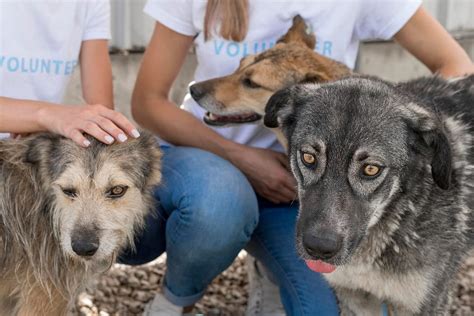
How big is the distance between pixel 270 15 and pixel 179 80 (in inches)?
95.7

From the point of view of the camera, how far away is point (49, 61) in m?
3.88

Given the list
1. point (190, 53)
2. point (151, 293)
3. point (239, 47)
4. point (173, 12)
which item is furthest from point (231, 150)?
point (190, 53)

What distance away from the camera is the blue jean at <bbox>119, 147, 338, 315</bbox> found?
3658mm

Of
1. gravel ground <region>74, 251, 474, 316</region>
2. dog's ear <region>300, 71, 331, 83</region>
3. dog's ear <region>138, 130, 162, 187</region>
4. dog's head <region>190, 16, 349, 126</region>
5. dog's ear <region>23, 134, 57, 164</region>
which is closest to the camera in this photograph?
dog's ear <region>23, 134, 57, 164</region>

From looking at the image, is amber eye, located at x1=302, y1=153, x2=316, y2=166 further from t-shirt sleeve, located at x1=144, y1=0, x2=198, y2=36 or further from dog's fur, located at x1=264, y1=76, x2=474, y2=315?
t-shirt sleeve, located at x1=144, y1=0, x2=198, y2=36

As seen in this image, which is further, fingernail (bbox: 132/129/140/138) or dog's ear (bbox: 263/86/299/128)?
fingernail (bbox: 132/129/140/138)

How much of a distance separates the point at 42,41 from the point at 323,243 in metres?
1.88

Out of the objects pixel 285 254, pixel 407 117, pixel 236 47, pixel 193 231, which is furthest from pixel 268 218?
pixel 407 117

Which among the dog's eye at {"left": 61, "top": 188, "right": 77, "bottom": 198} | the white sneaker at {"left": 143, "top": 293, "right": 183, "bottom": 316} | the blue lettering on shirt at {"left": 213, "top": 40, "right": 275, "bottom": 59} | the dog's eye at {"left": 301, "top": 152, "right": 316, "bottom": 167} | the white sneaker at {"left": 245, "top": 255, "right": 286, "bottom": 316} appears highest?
the dog's eye at {"left": 301, "top": 152, "right": 316, "bottom": 167}

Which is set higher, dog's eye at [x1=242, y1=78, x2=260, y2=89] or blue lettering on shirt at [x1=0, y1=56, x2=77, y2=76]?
dog's eye at [x1=242, y1=78, x2=260, y2=89]

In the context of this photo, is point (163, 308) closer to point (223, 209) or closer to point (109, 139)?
point (223, 209)

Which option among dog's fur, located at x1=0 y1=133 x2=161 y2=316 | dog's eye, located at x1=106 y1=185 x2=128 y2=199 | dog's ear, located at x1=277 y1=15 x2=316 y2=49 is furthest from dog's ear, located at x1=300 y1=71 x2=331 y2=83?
dog's eye, located at x1=106 y1=185 x2=128 y2=199

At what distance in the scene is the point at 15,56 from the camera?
3.79m

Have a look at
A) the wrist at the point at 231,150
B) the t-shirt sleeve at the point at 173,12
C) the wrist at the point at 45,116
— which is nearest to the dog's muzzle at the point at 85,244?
the wrist at the point at 45,116
